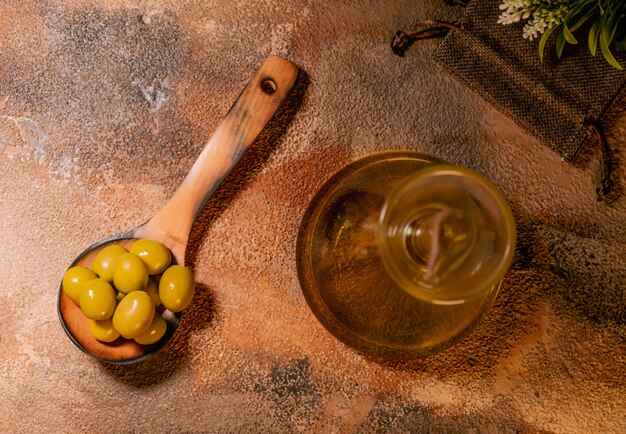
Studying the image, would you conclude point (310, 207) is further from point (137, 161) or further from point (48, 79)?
point (48, 79)

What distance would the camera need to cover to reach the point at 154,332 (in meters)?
0.99

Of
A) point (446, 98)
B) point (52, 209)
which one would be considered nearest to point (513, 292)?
point (446, 98)

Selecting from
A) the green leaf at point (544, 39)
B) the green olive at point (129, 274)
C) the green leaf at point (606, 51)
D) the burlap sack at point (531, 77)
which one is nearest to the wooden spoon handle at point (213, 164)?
the green olive at point (129, 274)

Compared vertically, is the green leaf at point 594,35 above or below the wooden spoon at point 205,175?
above

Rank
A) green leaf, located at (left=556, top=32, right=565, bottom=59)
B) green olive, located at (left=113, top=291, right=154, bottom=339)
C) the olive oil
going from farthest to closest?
green leaf, located at (left=556, top=32, right=565, bottom=59), green olive, located at (left=113, top=291, right=154, bottom=339), the olive oil

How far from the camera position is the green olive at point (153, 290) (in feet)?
3.27

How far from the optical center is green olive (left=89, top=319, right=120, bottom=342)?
0.97m

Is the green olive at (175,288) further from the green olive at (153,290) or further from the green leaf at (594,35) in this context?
the green leaf at (594,35)

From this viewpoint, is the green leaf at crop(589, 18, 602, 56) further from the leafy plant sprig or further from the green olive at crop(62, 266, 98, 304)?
the green olive at crop(62, 266, 98, 304)

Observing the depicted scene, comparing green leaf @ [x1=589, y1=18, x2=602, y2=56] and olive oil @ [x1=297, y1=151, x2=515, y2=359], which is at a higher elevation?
green leaf @ [x1=589, y1=18, x2=602, y2=56]

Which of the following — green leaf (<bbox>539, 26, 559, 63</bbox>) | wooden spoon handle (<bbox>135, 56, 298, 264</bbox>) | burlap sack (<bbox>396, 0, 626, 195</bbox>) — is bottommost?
wooden spoon handle (<bbox>135, 56, 298, 264</bbox>)

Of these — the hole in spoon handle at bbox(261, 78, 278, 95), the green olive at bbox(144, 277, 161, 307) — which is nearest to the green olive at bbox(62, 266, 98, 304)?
the green olive at bbox(144, 277, 161, 307)

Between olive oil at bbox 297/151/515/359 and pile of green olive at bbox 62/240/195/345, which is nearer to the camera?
olive oil at bbox 297/151/515/359

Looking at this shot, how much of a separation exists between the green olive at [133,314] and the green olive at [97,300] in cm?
2
